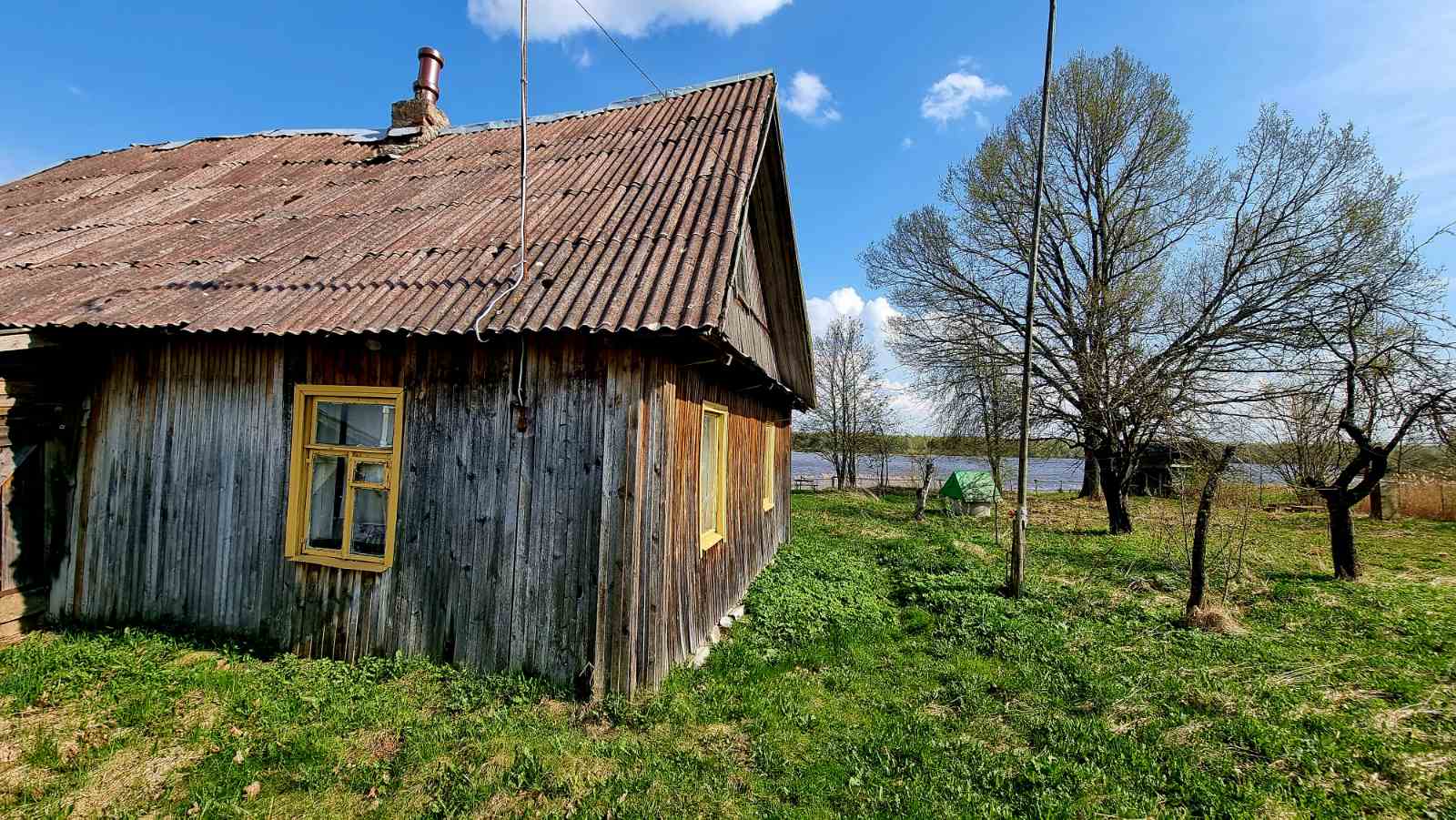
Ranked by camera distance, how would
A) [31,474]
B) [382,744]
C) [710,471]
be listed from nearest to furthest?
[382,744] → [31,474] → [710,471]

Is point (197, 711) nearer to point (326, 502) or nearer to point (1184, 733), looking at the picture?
point (326, 502)

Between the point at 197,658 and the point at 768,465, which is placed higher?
the point at 768,465

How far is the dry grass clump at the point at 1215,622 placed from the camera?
21.5 feet

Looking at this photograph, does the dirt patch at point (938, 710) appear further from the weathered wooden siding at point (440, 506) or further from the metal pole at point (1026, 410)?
the metal pole at point (1026, 410)

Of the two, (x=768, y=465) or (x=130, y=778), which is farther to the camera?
(x=768, y=465)

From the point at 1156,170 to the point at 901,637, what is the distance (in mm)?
18131

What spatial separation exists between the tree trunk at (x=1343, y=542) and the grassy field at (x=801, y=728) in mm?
3359

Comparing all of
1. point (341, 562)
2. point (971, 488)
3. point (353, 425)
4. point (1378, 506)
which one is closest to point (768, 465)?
point (353, 425)

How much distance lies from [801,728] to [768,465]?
5.65 meters

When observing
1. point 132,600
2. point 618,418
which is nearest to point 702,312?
point 618,418

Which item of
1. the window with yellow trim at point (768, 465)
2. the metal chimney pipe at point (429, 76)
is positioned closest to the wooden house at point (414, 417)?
the window with yellow trim at point (768, 465)

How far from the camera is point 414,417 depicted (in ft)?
16.4

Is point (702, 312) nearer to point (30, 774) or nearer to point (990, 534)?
point (30, 774)

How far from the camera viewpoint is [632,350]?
4.51 meters
